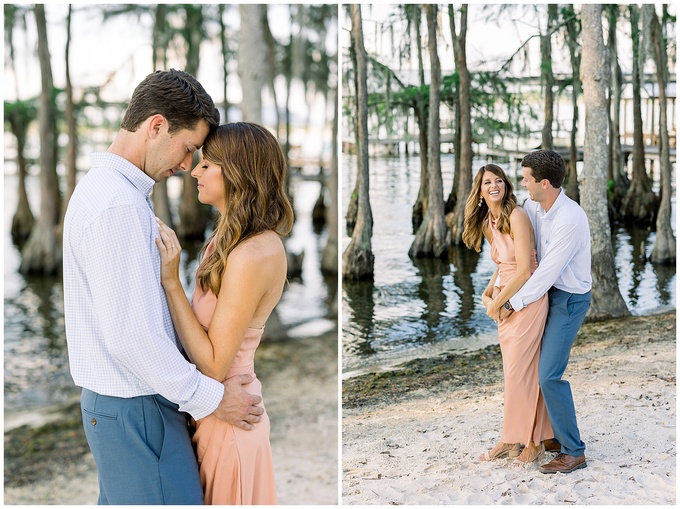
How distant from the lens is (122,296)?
1909mm

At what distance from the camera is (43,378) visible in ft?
26.9

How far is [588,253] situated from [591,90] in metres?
0.93

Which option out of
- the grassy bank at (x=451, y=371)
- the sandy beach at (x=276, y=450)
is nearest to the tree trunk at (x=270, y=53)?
the sandy beach at (x=276, y=450)

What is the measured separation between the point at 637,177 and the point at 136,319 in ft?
9.98

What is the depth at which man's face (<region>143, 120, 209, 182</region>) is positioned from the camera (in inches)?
80.5

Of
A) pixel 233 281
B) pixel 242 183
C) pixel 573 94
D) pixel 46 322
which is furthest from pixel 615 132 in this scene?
pixel 46 322

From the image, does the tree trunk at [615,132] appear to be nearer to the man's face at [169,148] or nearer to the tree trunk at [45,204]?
the man's face at [169,148]

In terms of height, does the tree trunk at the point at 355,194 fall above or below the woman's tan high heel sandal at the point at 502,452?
above

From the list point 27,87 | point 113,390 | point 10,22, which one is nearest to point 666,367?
point 113,390

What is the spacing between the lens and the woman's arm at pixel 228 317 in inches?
80.2

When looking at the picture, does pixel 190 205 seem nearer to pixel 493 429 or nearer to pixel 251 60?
pixel 251 60

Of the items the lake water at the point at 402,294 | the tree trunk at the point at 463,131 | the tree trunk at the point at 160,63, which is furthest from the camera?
the tree trunk at the point at 160,63

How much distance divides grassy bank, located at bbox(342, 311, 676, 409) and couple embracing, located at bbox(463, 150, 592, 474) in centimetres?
31

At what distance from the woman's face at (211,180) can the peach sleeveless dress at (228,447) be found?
0.26 metres
